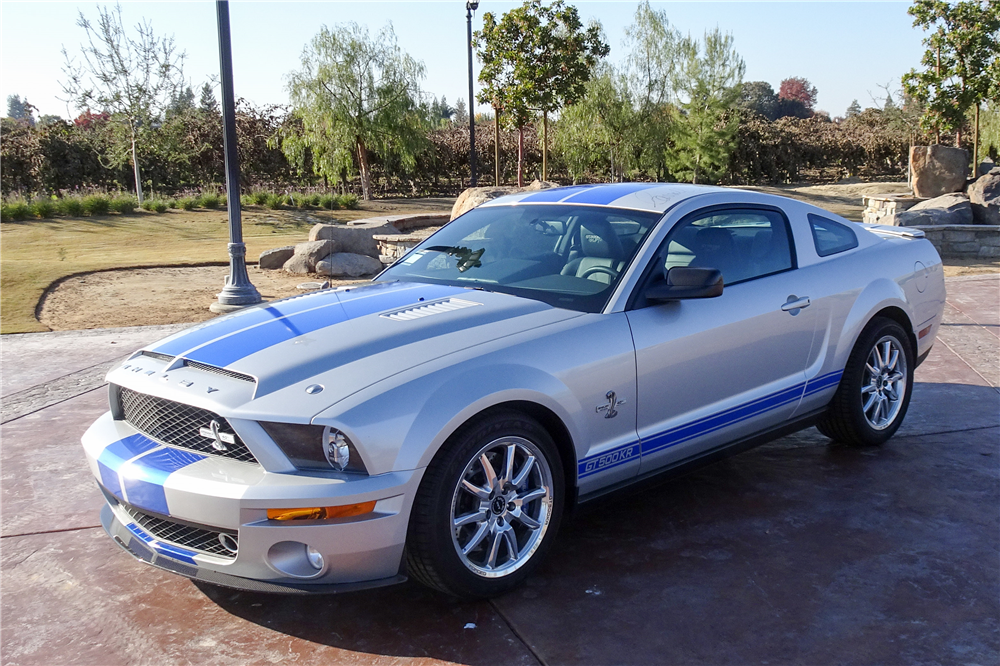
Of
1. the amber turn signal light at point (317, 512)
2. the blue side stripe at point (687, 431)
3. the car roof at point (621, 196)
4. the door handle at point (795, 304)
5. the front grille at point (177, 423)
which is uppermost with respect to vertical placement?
the car roof at point (621, 196)

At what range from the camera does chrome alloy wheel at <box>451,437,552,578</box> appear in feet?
10.4

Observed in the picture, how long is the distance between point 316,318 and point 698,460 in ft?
6.12

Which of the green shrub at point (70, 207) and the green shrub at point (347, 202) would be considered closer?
the green shrub at point (70, 207)

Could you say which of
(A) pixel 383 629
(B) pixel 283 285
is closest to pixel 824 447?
(A) pixel 383 629

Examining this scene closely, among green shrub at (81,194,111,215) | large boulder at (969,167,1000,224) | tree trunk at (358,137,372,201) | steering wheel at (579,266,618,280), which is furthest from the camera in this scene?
tree trunk at (358,137,372,201)

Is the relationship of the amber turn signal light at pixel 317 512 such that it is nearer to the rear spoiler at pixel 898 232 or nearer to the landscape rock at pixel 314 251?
the rear spoiler at pixel 898 232

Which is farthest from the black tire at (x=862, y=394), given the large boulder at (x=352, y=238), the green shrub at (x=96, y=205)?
the green shrub at (x=96, y=205)

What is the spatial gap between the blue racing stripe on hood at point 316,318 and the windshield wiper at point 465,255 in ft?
0.86

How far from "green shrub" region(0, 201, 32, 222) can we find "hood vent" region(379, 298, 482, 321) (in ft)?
72.8

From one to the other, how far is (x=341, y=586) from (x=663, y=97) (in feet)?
107

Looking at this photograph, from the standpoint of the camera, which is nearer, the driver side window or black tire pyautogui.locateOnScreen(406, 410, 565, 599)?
black tire pyautogui.locateOnScreen(406, 410, 565, 599)

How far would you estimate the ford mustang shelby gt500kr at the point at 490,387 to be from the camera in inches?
114

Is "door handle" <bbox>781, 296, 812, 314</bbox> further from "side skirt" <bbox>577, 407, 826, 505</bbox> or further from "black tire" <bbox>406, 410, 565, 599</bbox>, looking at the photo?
"black tire" <bbox>406, 410, 565, 599</bbox>

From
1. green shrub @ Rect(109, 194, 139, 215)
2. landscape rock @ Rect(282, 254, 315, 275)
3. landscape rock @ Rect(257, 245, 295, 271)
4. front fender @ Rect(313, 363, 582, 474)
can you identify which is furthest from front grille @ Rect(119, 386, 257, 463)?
green shrub @ Rect(109, 194, 139, 215)
